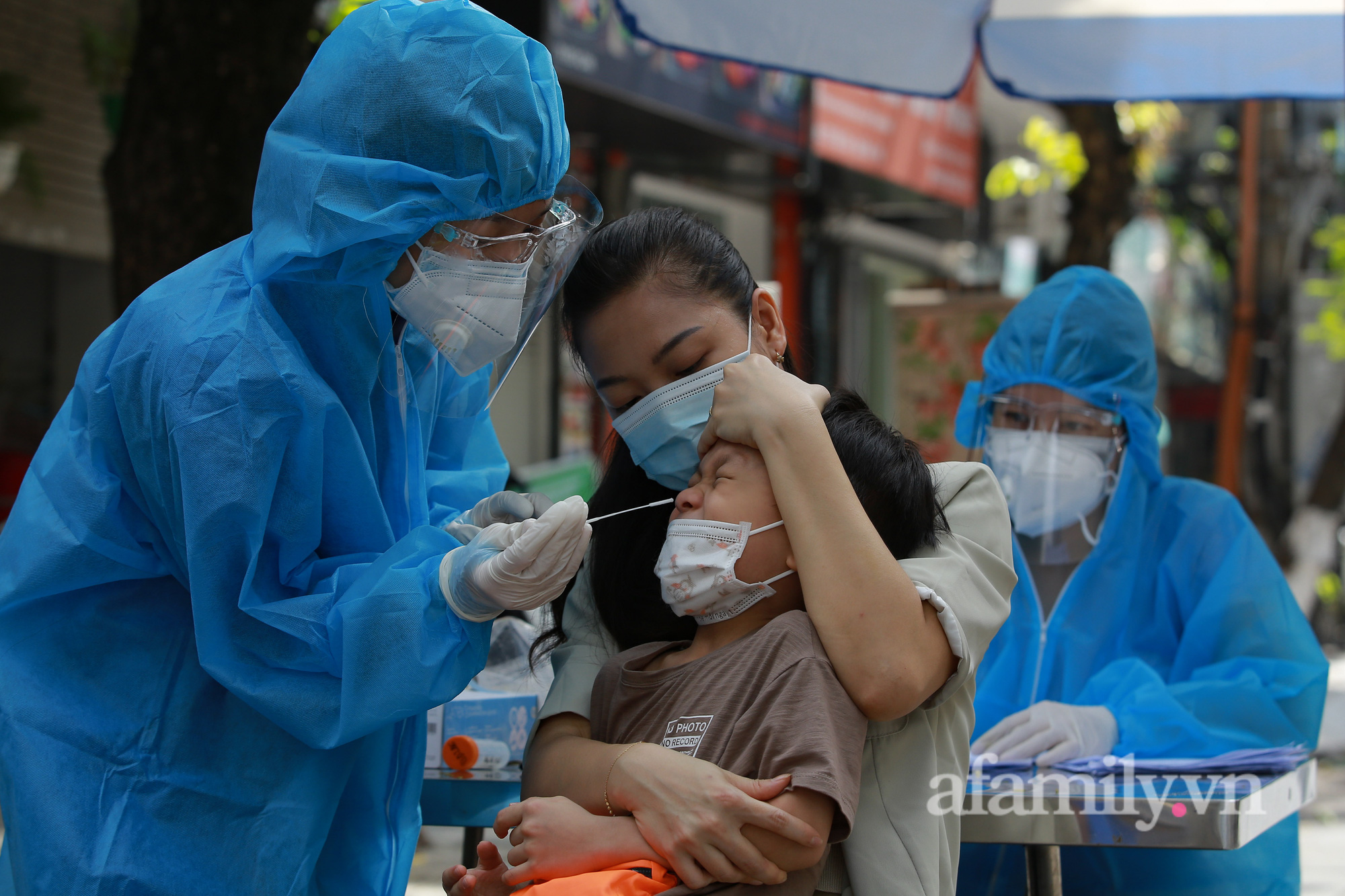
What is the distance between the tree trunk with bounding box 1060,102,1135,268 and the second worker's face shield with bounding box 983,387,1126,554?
331cm

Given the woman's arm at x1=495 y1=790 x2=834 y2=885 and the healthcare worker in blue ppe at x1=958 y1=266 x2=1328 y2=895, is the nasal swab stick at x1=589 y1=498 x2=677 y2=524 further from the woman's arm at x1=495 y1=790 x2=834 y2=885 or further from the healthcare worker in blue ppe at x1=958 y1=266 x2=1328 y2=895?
the healthcare worker in blue ppe at x1=958 y1=266 x2=1328 y2=895

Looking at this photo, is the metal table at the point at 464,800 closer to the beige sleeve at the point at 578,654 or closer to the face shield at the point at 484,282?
the beige sleeve at the point at 578,654

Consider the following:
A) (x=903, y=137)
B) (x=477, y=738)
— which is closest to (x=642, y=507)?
(x=477, y=738)

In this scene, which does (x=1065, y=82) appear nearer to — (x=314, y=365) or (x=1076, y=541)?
(x=1076, y=541)

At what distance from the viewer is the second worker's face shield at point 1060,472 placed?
277 centimetres

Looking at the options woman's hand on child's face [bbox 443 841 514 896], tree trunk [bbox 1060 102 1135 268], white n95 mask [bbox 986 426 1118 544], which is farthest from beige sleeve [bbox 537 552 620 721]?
tree trunk [bbox 1060 102 1135 268]

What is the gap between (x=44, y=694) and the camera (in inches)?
69.6

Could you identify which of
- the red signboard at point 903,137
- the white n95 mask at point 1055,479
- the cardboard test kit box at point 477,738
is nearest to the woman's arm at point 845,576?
the cardboard test kit box at point 477,738

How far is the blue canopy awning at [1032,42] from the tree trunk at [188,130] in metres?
1.03

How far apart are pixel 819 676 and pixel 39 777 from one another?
3.46ft

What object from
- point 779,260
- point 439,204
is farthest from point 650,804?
point 779,260

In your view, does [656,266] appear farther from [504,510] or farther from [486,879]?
[486,879]

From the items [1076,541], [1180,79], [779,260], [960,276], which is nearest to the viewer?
[1076,541]

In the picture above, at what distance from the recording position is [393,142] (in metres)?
1.75
